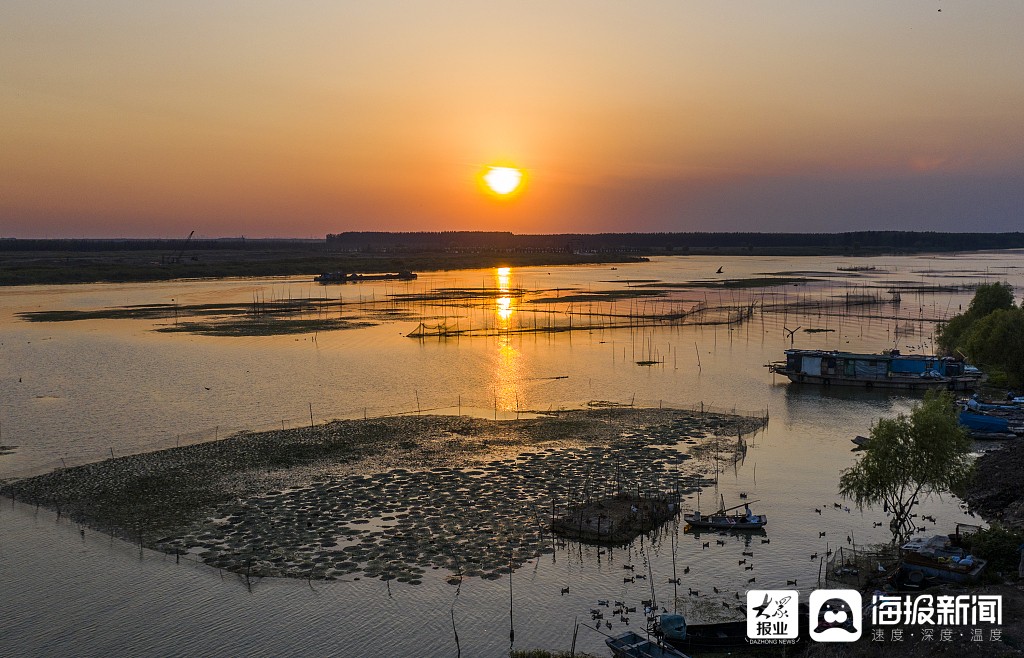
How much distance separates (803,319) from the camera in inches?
2616

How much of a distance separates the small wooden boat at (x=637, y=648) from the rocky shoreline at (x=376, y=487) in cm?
474

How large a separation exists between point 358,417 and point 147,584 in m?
15.6

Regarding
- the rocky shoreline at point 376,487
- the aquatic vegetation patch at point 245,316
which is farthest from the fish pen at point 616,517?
the aquatic vegetation patch at point 245,316

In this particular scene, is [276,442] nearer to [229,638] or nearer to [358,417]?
[358,417]

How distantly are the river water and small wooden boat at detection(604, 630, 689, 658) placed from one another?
45.0 inches

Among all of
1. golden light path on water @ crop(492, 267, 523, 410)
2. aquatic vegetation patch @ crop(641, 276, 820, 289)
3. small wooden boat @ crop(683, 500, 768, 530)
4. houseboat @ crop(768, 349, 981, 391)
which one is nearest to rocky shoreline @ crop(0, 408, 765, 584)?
small wooden boat @ crop(683, 500, 768, 530)

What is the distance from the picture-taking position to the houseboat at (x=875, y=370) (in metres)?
37.7

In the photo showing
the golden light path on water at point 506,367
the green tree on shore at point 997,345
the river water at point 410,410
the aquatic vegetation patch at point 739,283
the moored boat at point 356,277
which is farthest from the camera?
the moored boat at point 356,277

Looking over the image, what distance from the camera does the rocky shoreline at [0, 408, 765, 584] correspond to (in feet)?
63.5

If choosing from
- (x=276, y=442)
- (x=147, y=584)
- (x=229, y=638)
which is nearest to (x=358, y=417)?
(x=276, y=442)

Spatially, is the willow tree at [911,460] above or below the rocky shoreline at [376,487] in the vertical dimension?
above

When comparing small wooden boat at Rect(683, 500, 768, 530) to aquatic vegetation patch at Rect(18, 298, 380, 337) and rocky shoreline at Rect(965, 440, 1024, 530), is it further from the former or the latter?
aquatic vegetation patch at Rect(18, 298, 380, 337)

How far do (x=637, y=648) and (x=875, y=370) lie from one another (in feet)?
102

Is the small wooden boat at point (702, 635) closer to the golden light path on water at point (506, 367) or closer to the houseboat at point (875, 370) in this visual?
the golden light path on water at point (506, 367)
